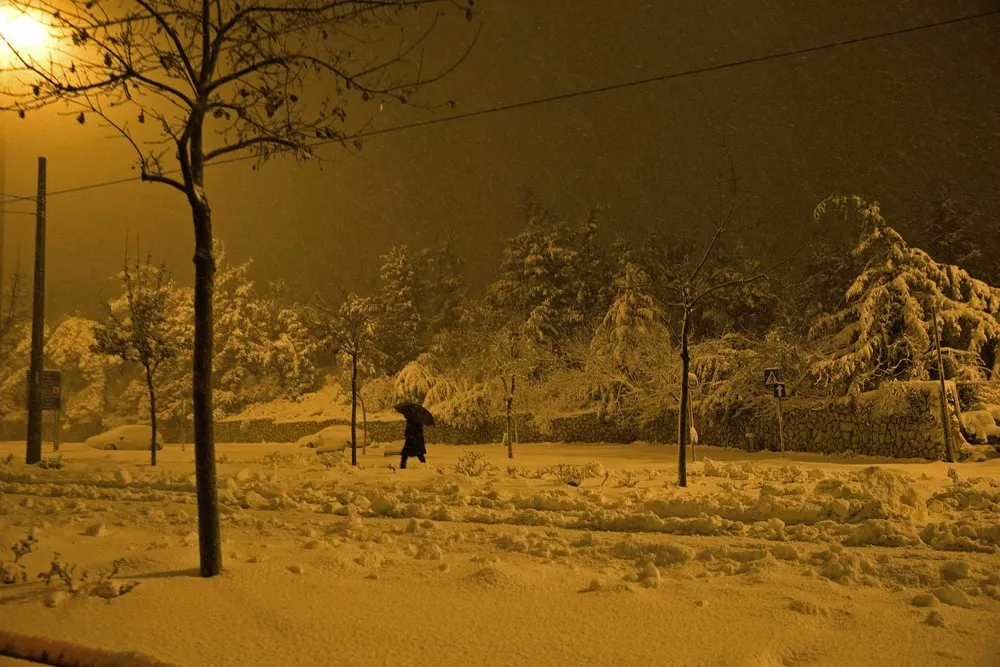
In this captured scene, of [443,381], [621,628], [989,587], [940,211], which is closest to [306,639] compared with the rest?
[621,628]

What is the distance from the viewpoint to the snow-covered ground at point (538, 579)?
4.78 m

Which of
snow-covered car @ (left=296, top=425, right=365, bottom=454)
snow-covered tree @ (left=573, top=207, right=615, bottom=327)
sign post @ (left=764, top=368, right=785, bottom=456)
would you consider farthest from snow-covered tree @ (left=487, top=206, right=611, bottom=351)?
sign post @ (left=764, top=368, right=785, bottom=456)

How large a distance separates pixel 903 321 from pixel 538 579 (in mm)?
22796

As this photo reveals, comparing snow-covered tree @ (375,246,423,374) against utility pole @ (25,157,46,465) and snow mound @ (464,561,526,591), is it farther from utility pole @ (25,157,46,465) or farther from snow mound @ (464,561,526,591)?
snow mound @ (464,561,526,591)

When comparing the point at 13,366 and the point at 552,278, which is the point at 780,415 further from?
the point at 13,366

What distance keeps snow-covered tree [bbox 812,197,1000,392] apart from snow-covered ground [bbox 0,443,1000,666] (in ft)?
45.9

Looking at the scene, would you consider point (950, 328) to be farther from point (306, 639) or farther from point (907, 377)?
point (306, 639)

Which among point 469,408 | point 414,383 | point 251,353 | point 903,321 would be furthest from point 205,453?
point 251,353

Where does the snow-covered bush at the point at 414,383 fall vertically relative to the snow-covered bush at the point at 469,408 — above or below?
above

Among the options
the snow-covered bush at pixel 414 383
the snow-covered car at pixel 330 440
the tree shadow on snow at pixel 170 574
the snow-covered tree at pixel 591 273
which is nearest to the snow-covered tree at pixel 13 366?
the snow-covered bush at pixel 414 383

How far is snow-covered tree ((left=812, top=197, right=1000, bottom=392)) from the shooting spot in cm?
2469

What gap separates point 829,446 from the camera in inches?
1001

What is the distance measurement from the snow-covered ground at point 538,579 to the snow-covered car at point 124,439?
22466 millimetres

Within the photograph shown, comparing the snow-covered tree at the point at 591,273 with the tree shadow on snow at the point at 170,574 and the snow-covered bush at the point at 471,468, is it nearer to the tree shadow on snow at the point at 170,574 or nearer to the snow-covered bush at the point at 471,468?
the snow-covered bush at the point at 471,468
